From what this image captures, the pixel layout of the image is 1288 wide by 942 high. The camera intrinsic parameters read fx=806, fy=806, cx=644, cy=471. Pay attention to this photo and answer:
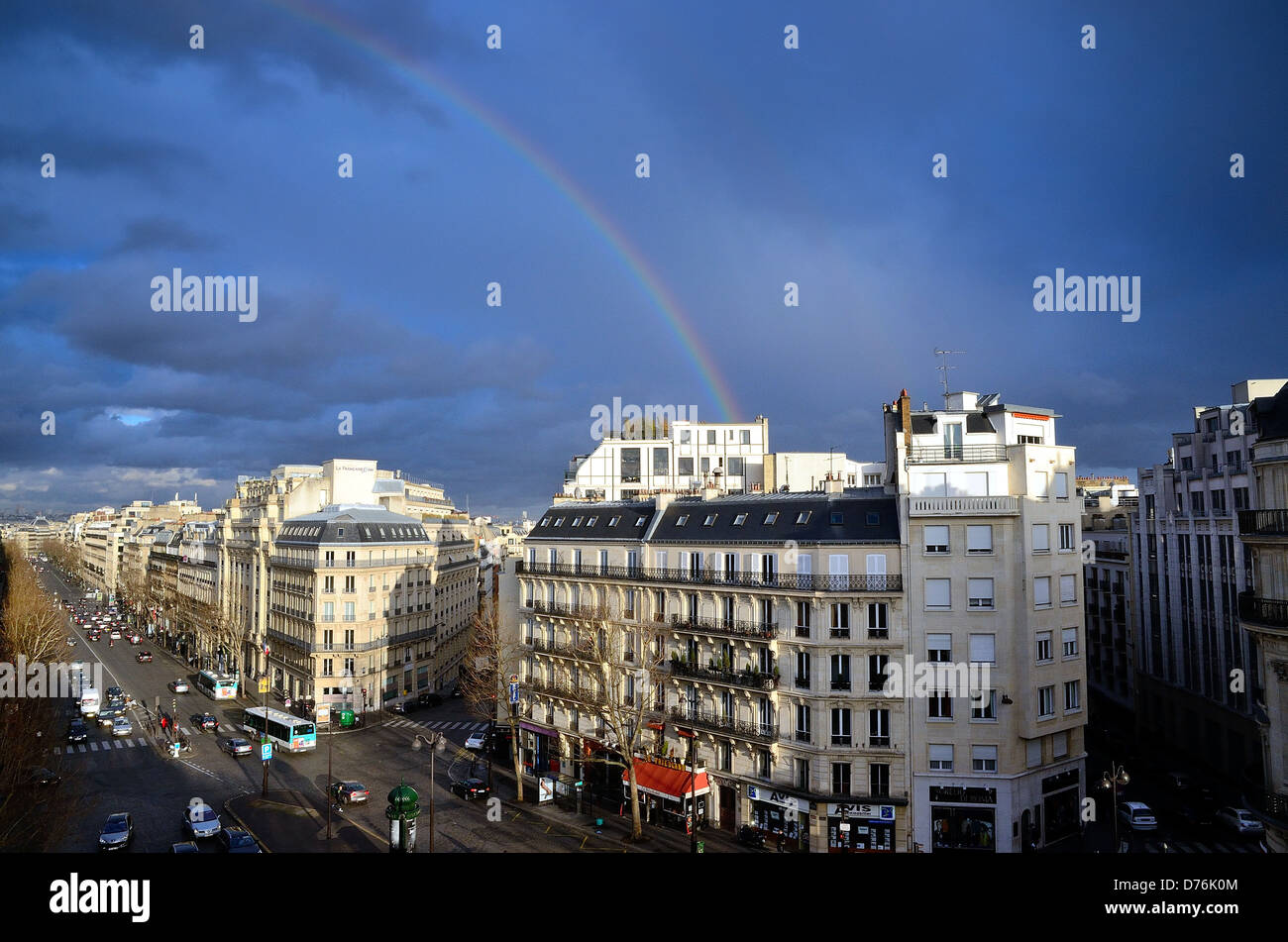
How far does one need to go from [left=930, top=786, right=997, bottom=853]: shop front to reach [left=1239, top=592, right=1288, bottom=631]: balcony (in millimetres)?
15911

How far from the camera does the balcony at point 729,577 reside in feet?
128

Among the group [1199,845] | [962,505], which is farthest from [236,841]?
[1199,845]

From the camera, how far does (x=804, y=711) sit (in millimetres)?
39531

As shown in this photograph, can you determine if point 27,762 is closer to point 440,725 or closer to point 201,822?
point 201,822

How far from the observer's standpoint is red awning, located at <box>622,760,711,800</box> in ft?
138

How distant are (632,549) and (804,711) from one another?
48.7 feet

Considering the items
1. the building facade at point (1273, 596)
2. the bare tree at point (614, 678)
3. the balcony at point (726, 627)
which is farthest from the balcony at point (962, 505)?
the bare tree at point (614, 678)

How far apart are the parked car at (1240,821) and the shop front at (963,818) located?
13.3 metres

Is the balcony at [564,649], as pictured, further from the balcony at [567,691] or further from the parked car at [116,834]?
the parked car at [116,834]

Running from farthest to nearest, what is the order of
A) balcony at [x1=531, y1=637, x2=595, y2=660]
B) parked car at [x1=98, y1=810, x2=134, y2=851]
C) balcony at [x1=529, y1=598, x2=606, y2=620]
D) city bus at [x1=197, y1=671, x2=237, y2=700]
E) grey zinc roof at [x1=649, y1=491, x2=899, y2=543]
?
city bus at [x1=197, y1=671, x2=237, y2=700], balcony at [x1=529, y1=598, x2=606, y2=620], balcony at [x1=531, y1=637, x2=595, y2=660], grey zinc roof at [x1=649, y1=491, x2=899, y2=543], parked car at [x1=98, y1=810, x2=134, y2=851]

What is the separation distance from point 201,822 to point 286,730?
20.4 meters

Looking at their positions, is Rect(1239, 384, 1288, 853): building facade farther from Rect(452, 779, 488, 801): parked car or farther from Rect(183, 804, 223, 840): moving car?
Rect(183, 804, 223, 840): moving car

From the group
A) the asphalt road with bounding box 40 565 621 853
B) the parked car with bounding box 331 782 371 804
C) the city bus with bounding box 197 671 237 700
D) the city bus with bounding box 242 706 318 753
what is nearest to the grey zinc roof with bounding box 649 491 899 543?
the asphalt road with bounding box 40 565 621 853
